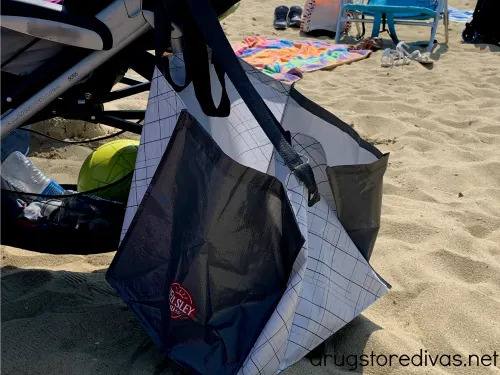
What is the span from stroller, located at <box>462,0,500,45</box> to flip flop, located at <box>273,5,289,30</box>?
213cm

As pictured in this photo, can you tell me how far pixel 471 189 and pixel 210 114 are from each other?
180 centimetres

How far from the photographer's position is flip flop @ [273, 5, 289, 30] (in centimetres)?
782

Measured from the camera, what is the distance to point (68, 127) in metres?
3.63

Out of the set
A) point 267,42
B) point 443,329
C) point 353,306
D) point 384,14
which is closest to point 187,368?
point 353,306

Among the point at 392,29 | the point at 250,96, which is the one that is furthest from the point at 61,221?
the point at 392,29

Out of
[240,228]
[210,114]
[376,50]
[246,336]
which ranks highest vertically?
[210,114]

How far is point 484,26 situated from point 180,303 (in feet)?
20.9

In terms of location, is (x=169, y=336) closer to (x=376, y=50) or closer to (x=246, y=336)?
(x=246, y=336)

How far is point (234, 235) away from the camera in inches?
61.9

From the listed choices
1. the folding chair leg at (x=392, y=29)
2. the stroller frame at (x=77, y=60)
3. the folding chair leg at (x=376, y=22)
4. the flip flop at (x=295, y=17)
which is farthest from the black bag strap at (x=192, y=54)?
the flip flop at (x=295, y=17)

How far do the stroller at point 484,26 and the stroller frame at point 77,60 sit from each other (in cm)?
589

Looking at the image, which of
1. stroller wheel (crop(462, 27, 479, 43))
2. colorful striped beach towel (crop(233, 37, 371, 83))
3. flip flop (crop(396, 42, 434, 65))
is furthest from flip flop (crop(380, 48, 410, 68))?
stroller wheel (crop(462, 27, 479, 43))

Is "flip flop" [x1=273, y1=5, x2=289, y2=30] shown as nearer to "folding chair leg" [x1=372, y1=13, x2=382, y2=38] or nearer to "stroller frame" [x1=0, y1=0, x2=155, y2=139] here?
"folding chair leg" [x1=372, y1=13, x2=382, y2=38]

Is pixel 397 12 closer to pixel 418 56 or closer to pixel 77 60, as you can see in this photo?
pixel 418 56
